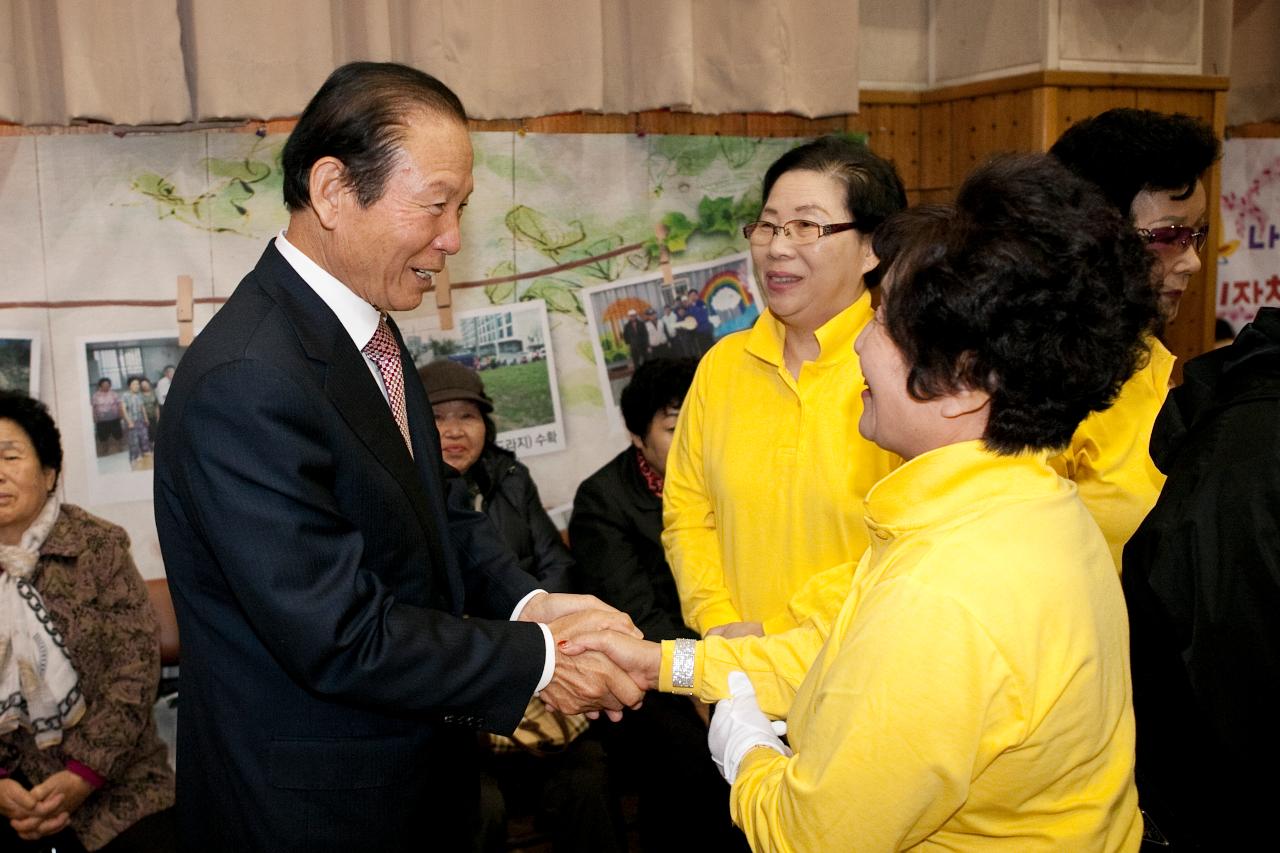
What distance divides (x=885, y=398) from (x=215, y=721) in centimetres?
109

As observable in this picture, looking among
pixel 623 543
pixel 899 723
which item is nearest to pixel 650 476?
pixel 623 543

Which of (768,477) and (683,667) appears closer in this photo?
(683,667)

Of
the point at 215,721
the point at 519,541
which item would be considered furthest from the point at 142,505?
the point at 215,721

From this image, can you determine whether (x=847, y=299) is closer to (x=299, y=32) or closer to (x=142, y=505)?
(x=299, y=32)

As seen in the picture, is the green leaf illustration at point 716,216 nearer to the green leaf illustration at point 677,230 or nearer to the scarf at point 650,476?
the green leaf illustration at point 677,230

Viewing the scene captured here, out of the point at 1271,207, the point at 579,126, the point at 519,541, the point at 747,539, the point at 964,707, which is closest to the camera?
the point at 964,707

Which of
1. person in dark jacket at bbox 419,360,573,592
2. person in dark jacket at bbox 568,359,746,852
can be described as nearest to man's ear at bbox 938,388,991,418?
person in dark jacket at bbox 568,359,746,852

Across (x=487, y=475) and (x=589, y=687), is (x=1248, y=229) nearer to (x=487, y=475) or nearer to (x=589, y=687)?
(x=487, y=475)

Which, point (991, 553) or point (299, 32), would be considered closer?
point (991, 553)

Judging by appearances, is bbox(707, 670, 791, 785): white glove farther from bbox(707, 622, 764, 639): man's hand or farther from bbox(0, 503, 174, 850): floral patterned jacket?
bbox(0, 503, 174, 850): floral patterned jacket

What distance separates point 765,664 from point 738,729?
0.79ft

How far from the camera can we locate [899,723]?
3.69 ft

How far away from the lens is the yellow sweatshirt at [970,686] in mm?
1119

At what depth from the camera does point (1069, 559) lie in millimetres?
1188
